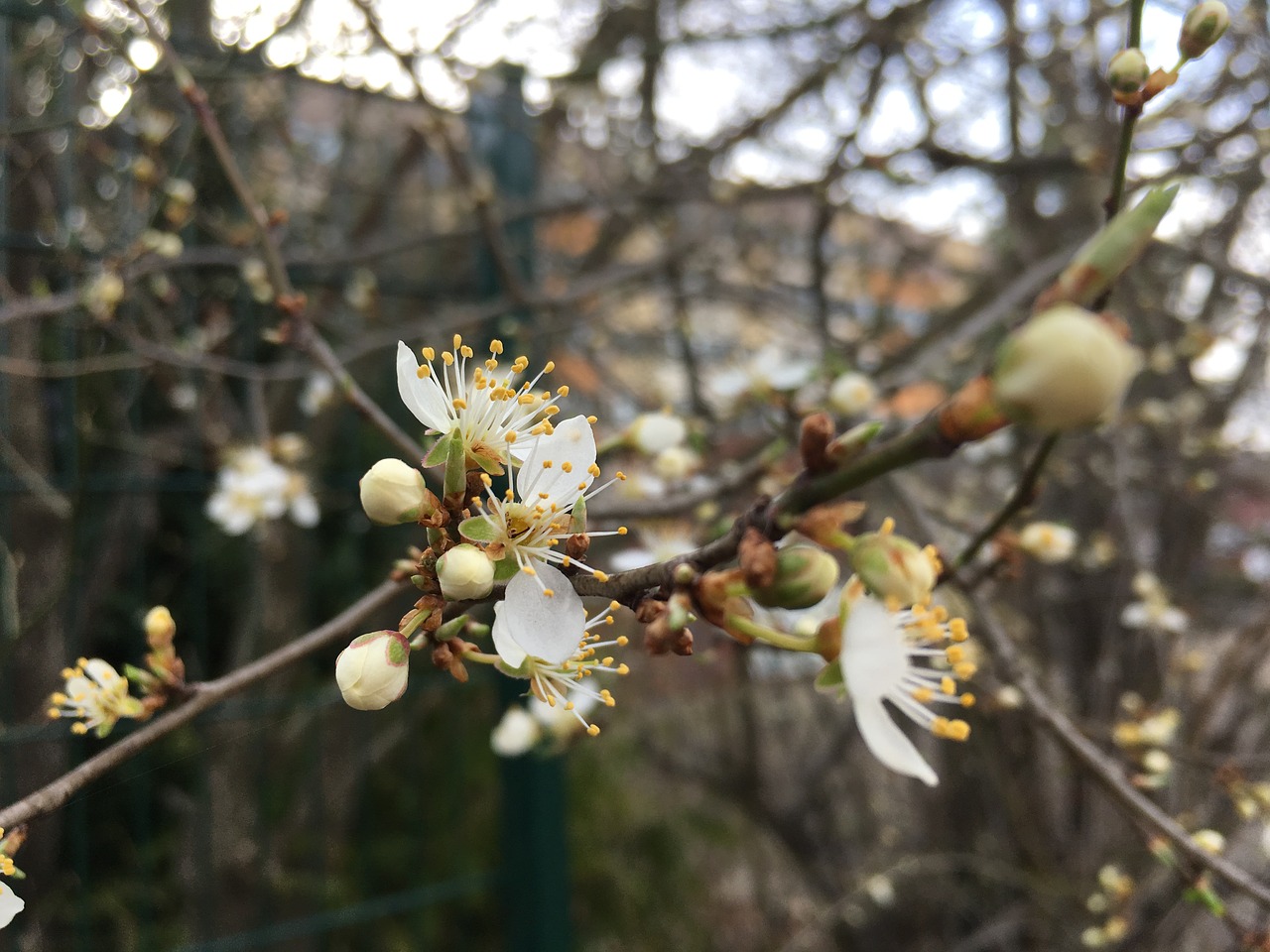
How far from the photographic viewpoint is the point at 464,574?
584 mm

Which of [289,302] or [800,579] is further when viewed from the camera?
[289,302]

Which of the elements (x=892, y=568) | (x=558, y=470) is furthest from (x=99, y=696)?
(x=892, y=568)

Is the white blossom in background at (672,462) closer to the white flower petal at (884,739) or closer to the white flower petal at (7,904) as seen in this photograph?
the white flower petal at (884,739)

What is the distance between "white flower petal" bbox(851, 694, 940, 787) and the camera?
57 cm

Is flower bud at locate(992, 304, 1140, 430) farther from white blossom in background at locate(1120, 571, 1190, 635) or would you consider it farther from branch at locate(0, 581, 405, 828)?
white blossom in background at locate(1120, 571, 1190, 635)

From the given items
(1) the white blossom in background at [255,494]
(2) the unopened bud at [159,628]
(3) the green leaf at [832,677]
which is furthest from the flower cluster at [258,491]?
(3) the green leaf at [832,677]

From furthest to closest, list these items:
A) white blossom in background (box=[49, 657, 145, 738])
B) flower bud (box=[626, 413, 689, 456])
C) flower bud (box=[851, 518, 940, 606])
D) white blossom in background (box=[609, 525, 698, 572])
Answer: white blossom in background (box=[609, 525, 698, 572]) < flower bud (box=[626, 413, 689, 456]) < white blossom in background (box=[49, 657, 145, 738]) < flower bud (box=[851, 518, 940, 606])

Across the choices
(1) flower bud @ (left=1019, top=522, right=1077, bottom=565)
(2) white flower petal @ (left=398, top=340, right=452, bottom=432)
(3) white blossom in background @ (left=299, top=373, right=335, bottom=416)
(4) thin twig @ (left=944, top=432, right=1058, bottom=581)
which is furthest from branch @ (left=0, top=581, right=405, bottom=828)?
(3) white blossom in background @ (left=299, top=373, right=335, bottom=416)

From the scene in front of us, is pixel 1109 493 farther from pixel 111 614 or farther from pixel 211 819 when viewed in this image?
pixel 111 614

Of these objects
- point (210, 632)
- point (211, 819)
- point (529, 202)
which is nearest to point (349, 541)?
point (210, 632)

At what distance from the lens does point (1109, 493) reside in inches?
102

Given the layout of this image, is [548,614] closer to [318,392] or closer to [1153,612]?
[1153,612]

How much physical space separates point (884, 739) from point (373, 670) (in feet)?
1.16

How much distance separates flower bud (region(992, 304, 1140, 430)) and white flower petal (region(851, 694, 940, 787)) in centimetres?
25
